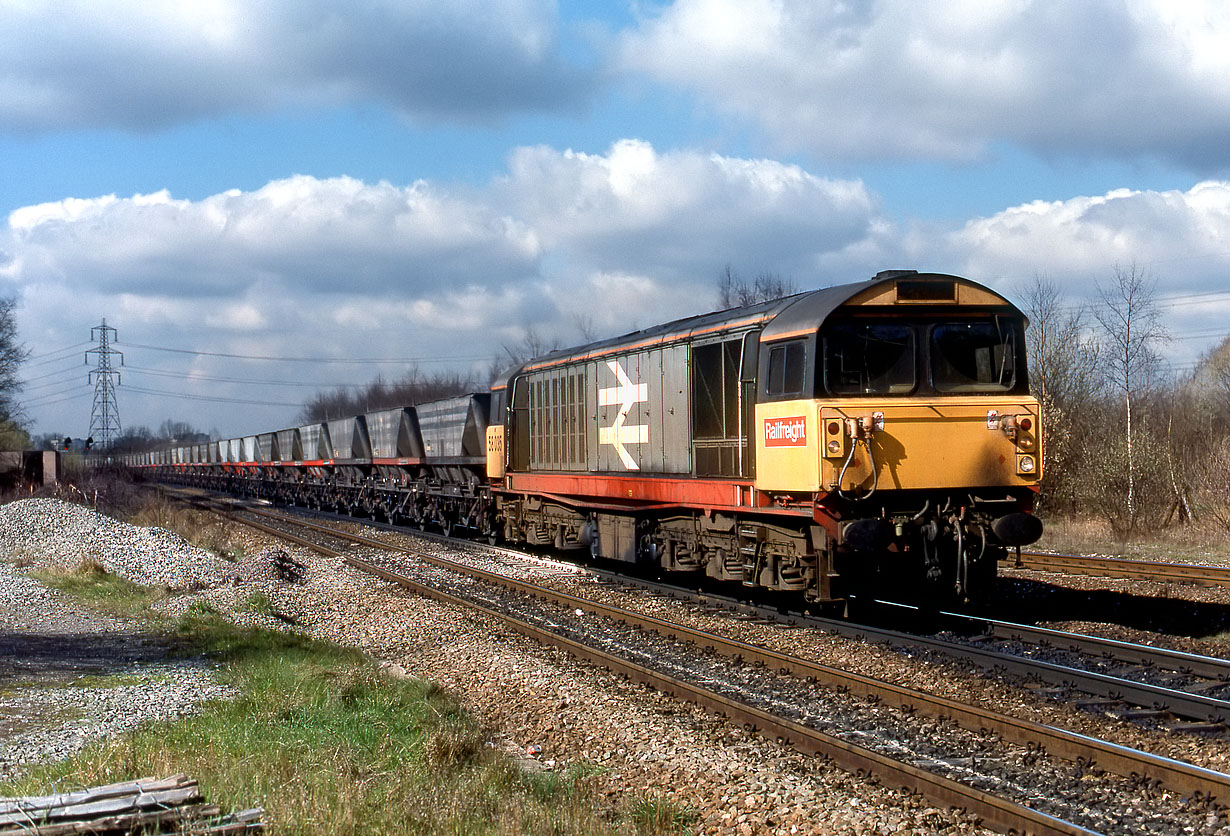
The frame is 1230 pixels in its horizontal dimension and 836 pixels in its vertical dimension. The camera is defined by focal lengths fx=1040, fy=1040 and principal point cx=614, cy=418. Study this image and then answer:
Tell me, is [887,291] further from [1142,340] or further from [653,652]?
[1142,340]

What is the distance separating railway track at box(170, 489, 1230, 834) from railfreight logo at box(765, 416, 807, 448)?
2.21 metres

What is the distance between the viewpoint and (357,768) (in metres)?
6.68

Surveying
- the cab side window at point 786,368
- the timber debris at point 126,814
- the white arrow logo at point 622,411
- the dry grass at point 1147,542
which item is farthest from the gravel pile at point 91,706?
the dry grass at point 1147,542

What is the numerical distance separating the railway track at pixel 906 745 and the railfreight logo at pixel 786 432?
7.25 ft

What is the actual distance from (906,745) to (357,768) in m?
3.83

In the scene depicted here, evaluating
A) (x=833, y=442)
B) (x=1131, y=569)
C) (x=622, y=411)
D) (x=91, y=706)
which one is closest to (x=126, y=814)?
(x=91, y=706)

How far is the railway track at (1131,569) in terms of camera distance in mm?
15109

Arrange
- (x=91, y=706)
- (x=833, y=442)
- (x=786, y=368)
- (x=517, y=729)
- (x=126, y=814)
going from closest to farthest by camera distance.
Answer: (x=126, y=814) < (x=517, y=729) < (x=91, y=706) < (x=833, y=442) < (x=786, y=368)

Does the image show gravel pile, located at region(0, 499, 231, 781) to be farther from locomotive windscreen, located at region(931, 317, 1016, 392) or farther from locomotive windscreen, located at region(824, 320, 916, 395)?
locomotive windscreen, located at region(931, 317, 1016, 392)

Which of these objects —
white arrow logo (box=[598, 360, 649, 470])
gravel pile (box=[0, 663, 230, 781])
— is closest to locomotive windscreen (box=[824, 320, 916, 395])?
white arrow logo (box=[598, 360, 649, 470])

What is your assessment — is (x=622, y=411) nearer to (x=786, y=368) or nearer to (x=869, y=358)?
(x=786, y=368)

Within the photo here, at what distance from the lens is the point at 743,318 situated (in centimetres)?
1289

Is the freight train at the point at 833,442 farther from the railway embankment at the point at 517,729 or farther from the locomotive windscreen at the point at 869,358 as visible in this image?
the railway embankment at the point at 517,729

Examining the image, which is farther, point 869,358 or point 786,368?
point 786,368
